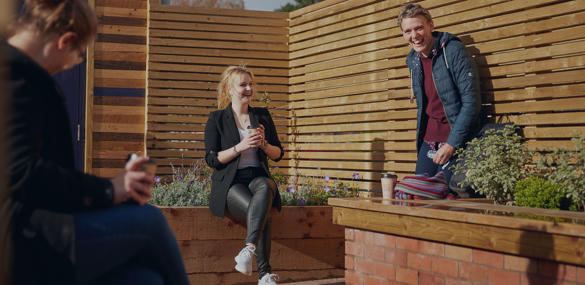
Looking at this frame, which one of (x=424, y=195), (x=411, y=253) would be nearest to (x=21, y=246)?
(x=411, y=253)

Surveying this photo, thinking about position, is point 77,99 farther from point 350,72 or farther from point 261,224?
point 261,224

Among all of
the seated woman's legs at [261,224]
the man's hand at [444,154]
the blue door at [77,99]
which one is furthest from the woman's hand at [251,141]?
the blue door at [77,99]

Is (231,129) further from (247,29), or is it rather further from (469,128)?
(247,29)

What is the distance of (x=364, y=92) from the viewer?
6398 millimetres

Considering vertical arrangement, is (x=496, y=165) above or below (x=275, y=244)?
above

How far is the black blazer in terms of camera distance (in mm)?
4348

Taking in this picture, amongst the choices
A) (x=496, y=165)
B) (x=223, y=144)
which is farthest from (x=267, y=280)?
(x=496, y=165)

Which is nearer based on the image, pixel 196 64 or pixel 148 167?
pixel 148 167

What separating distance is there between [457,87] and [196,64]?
3.66 metres

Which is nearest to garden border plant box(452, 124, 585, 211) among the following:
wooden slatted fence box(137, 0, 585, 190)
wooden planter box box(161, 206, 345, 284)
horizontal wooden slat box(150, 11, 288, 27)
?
wooden slatted fence box(137, 0, 585, 190)

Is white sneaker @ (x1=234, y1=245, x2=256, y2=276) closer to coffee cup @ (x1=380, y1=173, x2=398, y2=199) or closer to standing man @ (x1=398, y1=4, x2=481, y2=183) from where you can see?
coffee cup @ (x1=380, y1=173, x2=398, y2=199)

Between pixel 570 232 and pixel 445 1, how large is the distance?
3.61 m

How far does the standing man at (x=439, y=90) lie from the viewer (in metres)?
4.54

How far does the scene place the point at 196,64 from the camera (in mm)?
7258
